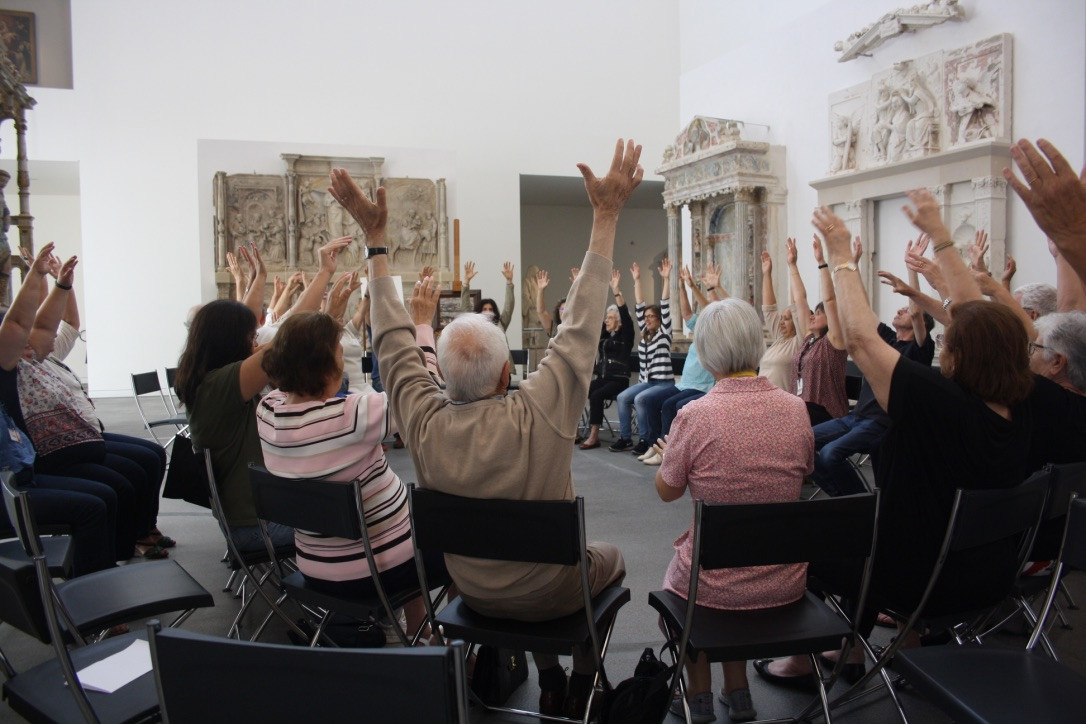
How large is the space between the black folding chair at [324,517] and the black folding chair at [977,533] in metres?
1.32

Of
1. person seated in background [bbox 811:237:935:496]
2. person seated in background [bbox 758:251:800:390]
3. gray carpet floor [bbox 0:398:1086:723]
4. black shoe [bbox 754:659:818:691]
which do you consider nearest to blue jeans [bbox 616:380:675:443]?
gray carpet floor [bbox 0:398:1086:723]

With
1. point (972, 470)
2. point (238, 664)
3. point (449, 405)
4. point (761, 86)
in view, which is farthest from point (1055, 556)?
point (761, 86)

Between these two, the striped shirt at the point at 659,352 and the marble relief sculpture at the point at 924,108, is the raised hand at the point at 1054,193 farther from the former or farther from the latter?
the marble relief sculpture at the point at 924,108

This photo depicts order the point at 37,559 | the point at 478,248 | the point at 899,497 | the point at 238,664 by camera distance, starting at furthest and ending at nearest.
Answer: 1. the point at 478,248
2. the point at 899,497
3. the point at 37,559
4. the point at 238,664

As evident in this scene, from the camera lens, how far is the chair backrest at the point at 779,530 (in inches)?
73.4

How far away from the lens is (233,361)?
3.12 meters

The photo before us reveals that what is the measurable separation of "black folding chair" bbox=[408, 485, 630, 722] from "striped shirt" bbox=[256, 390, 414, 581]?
37cm

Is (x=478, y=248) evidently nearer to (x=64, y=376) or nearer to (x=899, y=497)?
(x=64, y=376)

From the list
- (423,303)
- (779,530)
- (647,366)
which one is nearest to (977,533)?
(779,530)

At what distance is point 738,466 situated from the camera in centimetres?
214

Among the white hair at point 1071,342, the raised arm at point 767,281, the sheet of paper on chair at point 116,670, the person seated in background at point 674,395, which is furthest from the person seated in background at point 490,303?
the sheet of paper on chair at point 116,670

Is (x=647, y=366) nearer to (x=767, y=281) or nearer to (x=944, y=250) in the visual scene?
(x=767, y=281)

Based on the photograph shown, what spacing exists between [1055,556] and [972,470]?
757 millimetres

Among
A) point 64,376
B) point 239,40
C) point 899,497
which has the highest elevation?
point 239,40
